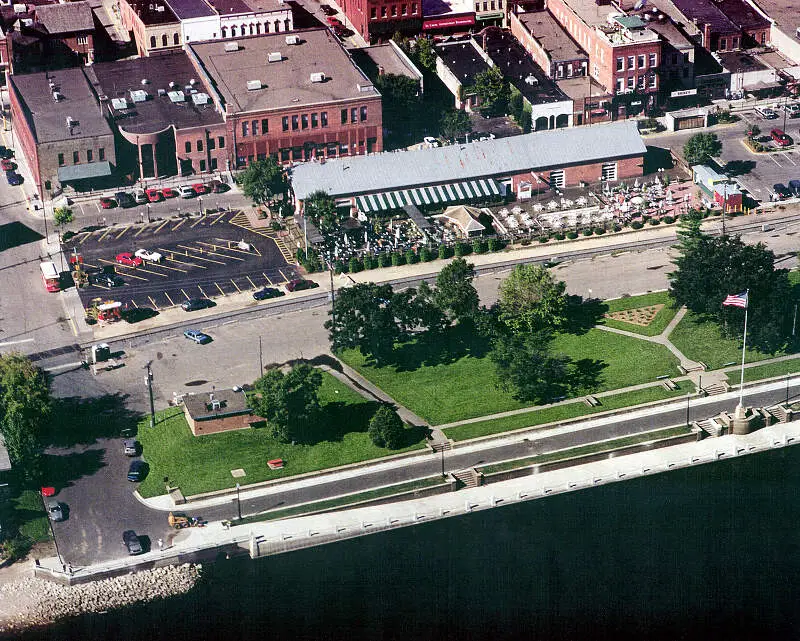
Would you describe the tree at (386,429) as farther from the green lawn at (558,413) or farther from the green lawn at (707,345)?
the green lawn at (707,345)

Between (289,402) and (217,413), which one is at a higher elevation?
Answer: (289,402)

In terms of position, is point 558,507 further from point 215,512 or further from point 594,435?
point 215,512

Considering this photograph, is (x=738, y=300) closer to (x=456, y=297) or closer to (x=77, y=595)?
(x=456, y=297)

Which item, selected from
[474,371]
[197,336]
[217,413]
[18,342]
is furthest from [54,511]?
[474,371]

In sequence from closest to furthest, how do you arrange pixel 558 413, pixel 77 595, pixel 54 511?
pixel 77 595 → pixel 54 511 → pixel 558 413

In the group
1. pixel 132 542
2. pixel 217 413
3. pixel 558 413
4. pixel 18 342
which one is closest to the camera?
pixel 132 542

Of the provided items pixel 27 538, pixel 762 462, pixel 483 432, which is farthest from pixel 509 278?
pixel 27 538
